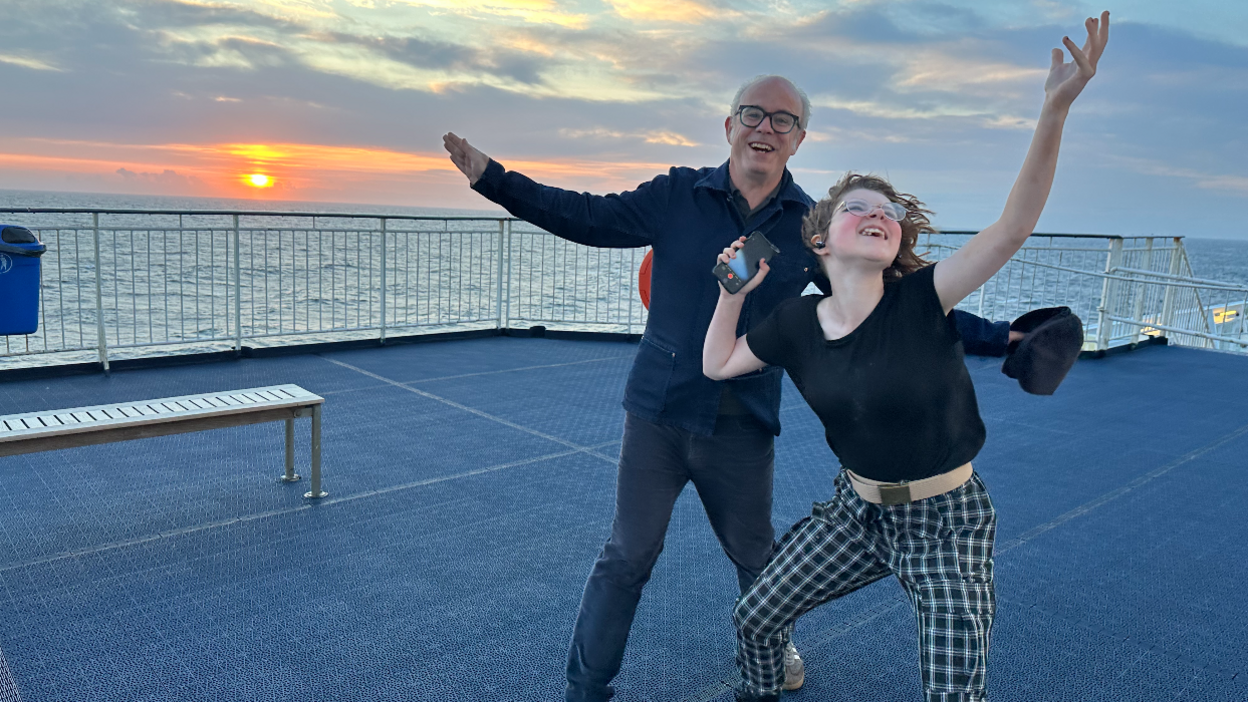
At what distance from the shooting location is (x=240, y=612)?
301 centimetres

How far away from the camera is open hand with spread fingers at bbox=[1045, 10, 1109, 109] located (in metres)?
1.58

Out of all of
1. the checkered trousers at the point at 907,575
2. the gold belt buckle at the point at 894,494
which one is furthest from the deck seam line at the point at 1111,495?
the gold belt buckle at the point at 894,494

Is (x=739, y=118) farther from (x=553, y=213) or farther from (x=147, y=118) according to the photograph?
(x=147, y=118)

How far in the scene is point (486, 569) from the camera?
346 centimetres

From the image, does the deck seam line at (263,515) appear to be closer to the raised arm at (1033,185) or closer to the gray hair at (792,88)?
the gray hair at (792,88)

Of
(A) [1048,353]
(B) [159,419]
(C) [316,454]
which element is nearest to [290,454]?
(C) [316,454]

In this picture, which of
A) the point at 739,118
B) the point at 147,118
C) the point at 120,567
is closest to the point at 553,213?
the point at 739,118

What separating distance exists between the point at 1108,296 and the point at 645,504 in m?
9.63

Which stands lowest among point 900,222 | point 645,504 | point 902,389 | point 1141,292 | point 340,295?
point 340,295

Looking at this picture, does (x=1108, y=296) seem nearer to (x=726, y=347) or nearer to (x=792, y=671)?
(x=792, y=671)

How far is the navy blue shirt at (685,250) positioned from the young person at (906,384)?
0.22m

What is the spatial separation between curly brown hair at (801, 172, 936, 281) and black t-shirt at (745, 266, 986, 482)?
130 mm

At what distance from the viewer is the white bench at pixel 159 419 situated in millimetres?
3438

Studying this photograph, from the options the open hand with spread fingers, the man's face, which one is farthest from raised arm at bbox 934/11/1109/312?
the man's face
